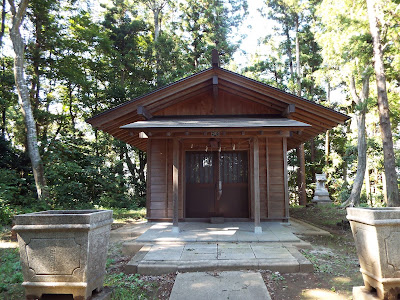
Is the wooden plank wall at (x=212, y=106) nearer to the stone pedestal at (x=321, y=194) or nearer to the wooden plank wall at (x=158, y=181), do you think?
the wooden plank wall at (x=158, y=181)

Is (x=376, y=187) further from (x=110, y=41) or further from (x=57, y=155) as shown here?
(x=110, y=41)

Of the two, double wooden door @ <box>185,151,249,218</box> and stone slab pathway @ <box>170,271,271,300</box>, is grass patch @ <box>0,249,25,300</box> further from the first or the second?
double wooden door @ <box>185,151,249,218</box>

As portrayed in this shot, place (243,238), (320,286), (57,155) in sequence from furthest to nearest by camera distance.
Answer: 1. (57,155)
2. (243,238)
3. (320,286)

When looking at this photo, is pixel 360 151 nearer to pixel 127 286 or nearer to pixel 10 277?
pixel 127 286

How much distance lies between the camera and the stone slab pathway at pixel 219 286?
3332mm

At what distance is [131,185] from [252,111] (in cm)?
1197

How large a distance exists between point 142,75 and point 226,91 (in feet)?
42.0

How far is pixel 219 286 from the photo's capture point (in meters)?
3.59

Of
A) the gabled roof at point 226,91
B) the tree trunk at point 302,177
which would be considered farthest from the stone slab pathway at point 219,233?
the tree trunk at point 302,177

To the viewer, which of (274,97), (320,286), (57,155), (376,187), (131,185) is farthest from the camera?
(131,185)

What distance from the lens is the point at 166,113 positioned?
7555mm

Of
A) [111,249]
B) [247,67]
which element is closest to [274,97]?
[111,249]

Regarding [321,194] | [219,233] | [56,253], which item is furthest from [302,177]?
[56,253]

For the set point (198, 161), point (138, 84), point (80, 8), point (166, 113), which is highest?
point (80, 8)
